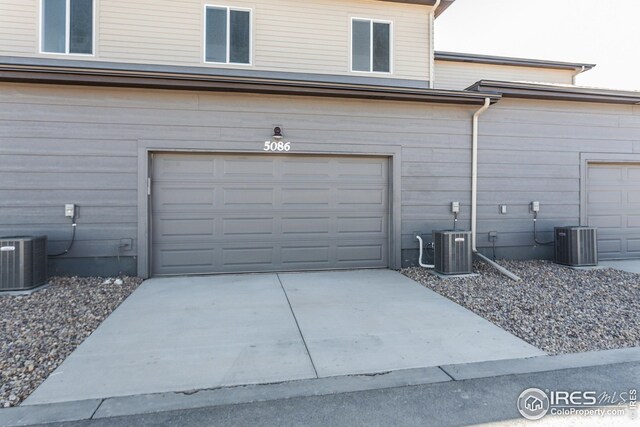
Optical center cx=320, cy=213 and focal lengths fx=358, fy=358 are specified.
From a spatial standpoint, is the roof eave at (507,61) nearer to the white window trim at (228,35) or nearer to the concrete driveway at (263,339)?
the white window trim at (228,35)

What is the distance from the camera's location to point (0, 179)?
5668 millimetres

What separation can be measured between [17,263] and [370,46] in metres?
7.35

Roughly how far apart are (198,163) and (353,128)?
290 cm

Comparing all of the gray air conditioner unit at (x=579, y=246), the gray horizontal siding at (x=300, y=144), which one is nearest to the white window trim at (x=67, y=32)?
the gray horizontal siding at (x=300, y=144)

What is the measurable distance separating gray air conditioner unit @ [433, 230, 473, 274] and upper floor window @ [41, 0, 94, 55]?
7271 millimetres

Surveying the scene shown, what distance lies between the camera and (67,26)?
653 cm

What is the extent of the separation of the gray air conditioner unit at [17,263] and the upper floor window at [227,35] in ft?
14.5

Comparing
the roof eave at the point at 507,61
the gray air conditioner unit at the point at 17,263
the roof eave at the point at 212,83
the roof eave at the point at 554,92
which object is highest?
the roof eave at the point at 507,61

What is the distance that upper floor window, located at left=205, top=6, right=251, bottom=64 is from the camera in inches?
278

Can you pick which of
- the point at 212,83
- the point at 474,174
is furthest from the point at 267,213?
the point at 474,174

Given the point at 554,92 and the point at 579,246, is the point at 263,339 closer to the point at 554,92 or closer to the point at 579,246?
the point at 579,246

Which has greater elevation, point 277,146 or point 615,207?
point 277,146

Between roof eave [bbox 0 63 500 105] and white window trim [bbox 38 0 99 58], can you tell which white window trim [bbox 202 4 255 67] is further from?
white window trim [bbox 38 0 99 58]

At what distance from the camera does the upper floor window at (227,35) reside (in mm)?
7059
